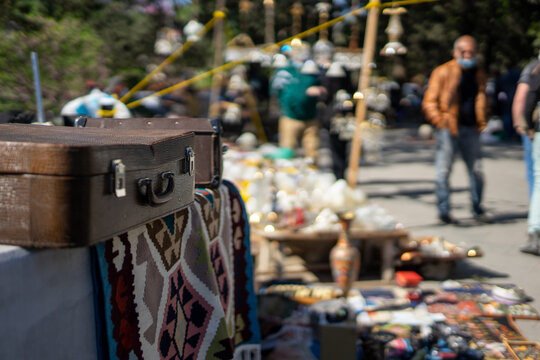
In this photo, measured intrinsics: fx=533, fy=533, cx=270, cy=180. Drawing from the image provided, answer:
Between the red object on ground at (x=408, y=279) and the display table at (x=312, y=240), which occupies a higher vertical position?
the display table at (x=312, y=240)

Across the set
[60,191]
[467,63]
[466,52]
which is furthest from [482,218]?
[60,191]

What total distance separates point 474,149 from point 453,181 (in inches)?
125

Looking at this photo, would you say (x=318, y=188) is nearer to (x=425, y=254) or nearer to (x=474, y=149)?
(x=425, y=254)

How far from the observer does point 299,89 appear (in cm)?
652

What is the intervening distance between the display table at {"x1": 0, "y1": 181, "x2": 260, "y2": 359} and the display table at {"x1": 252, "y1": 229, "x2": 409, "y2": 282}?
5.00 ft

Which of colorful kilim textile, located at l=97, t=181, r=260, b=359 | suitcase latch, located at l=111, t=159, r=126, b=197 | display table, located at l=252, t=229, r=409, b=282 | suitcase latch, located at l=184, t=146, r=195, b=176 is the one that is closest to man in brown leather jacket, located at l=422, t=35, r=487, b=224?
display table, located at l=252, t=229, r=409, b=282

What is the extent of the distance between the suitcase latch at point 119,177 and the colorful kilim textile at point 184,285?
0.15m

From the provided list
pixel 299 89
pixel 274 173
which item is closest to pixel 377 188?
pixel 299 89

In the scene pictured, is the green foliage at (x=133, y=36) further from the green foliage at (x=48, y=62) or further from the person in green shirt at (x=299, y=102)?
the person in green shirt at (x=299, y=102)

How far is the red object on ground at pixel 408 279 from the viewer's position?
3723 millimetres

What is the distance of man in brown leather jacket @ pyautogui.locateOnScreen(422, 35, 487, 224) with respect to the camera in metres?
5.34

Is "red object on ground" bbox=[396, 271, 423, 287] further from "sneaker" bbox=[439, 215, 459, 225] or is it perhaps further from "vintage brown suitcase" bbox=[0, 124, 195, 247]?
"vintage brown suitcase" bbox=[0, 124, 195, 247]

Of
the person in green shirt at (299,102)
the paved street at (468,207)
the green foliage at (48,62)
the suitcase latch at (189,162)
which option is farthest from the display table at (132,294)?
the person in green shirt at (299,102)

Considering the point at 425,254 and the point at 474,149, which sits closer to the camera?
the point at 425,254
